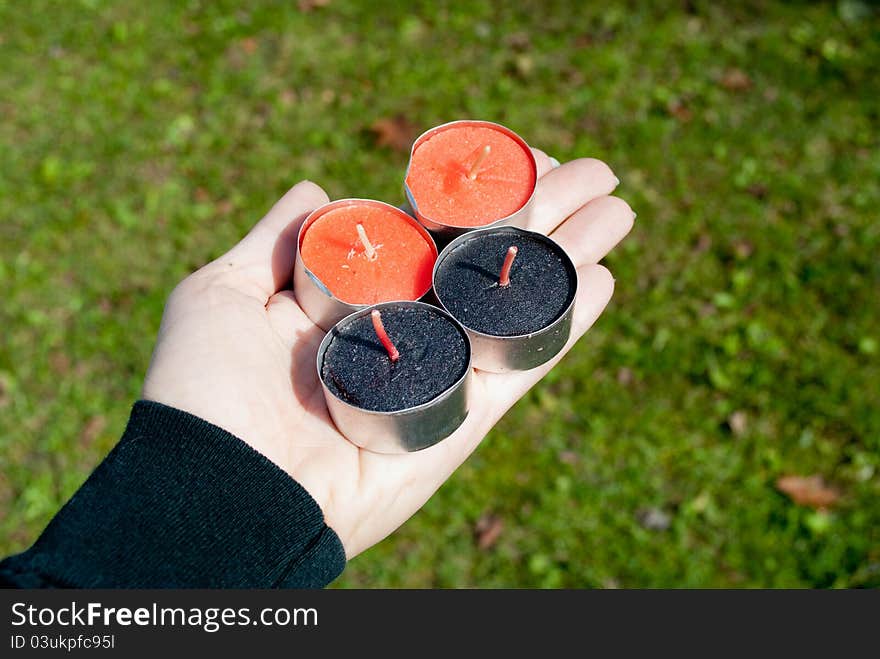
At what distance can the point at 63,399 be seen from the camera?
4.90 m

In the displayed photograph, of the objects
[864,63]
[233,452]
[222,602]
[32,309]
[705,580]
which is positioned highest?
[233,452]

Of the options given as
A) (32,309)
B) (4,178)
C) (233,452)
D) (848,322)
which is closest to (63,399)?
(32,309)

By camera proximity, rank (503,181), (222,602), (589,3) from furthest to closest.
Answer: (589,3) → (503,181) → (222,602)

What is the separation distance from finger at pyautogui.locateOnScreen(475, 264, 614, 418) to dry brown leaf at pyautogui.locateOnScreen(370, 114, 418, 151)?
2.53 m

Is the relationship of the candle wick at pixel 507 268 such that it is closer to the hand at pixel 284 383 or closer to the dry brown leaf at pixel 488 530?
the hand at pixel 284 383

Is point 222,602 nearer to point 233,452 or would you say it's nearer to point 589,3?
point 233,452

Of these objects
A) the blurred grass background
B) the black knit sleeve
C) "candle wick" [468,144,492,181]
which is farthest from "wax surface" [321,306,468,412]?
the blurred grass background

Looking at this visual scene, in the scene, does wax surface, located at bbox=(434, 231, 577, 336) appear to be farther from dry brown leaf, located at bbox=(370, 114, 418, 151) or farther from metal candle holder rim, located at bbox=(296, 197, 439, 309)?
dry brown leaf, located at bbox=(370, 114, 418, 151)

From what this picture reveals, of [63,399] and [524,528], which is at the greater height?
[63,399]

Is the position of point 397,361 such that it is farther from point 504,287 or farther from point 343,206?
point 343,206

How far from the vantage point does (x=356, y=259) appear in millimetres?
3512

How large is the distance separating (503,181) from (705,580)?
234 cm

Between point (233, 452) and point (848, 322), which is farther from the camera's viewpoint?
point (848, 322)

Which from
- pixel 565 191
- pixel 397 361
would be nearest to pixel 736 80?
pixel 565 191
